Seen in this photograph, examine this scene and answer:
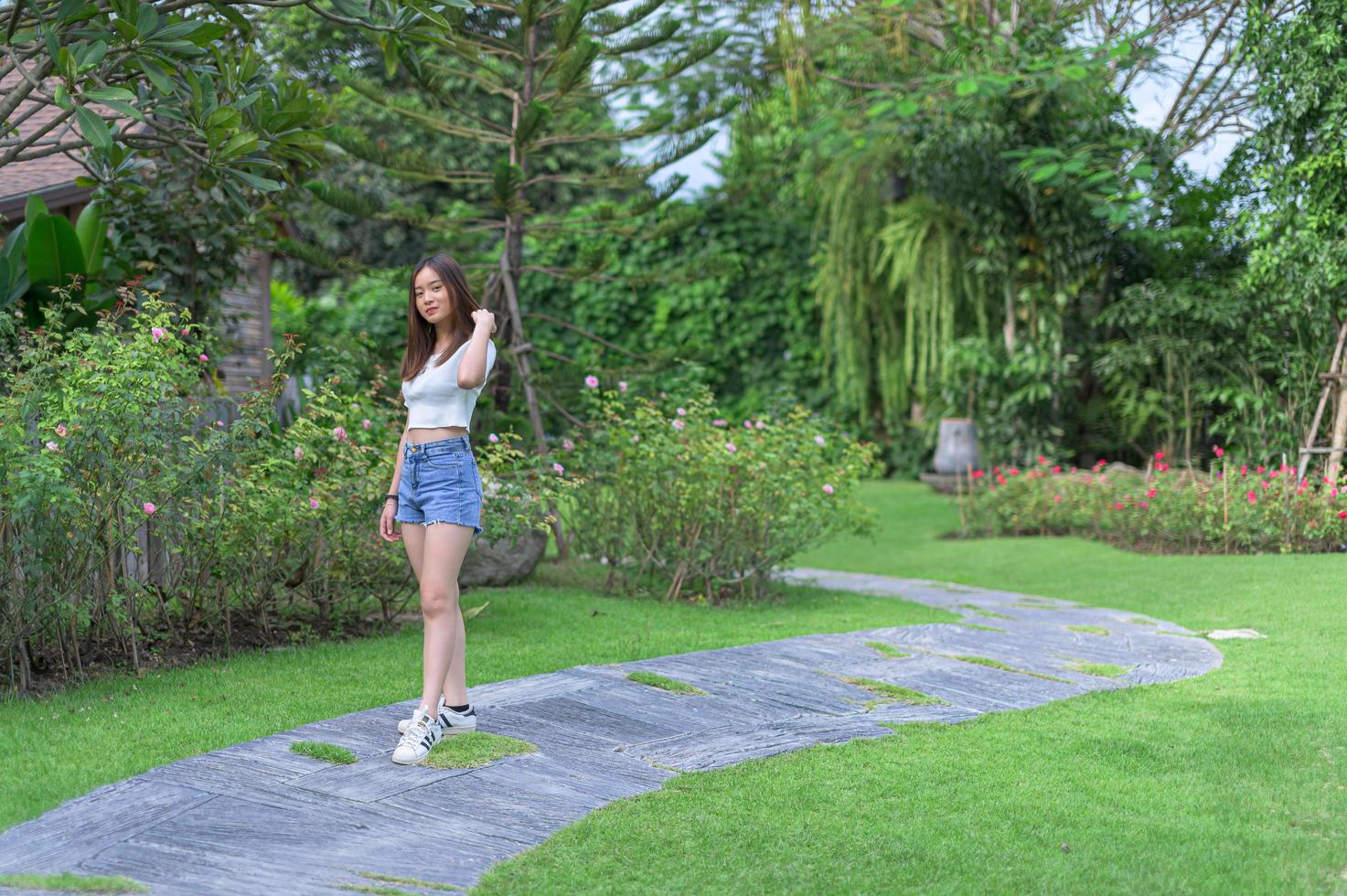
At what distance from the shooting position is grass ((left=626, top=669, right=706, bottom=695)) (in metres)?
4.75

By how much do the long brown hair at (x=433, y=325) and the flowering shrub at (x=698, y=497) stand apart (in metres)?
3.19

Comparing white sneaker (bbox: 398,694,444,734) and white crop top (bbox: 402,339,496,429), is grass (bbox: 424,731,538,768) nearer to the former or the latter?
white sneaker (bbox: 398,694,444,734)

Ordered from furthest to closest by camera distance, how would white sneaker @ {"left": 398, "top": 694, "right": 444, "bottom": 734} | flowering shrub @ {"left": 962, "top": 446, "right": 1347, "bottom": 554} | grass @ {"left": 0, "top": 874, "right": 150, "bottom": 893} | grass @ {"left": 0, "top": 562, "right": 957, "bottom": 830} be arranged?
flowering shrub @ {"left": 962, "top": 446, "right": 1347, "bottom": 554} → white sneaker @ {"left": 398, "top": 694, "right": 444, "bottom": 734} → grass @ {"left": 0, "top": 562, "right": 957, "bottom": 830} → grass @ {"left": 0, "top": 874, "right": 150, "bottom": 893}

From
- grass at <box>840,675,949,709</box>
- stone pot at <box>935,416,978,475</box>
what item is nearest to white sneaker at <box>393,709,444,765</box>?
grass at <box>840,675,949,709</box>

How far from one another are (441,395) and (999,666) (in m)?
3.03

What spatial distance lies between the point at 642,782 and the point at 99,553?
8.00ft

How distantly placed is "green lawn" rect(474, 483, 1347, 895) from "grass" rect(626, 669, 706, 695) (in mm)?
840

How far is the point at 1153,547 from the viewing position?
33.5 ft

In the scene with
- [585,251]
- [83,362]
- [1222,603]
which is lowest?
[1222,603]

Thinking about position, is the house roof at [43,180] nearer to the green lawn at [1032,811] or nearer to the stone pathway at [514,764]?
the stone pathway at [514,764]

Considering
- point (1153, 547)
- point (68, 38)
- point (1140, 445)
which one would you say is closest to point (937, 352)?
point (1140, 445)

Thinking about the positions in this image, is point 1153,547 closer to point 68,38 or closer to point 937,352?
point 937,352

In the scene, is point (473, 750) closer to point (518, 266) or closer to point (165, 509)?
point (165, 509)

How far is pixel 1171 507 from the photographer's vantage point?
10.0 meters
